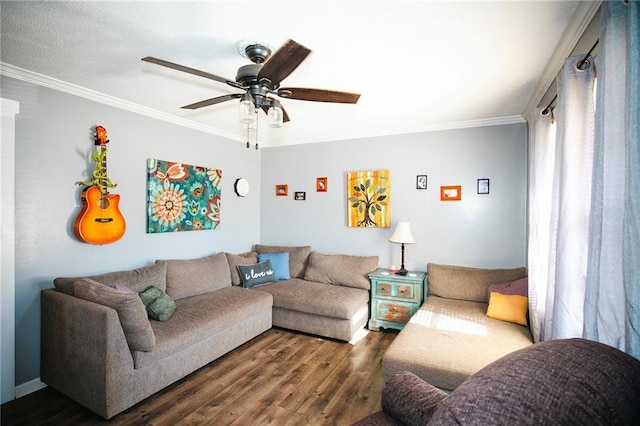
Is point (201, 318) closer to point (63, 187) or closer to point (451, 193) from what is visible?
point (63, 187)

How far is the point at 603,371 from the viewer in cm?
77

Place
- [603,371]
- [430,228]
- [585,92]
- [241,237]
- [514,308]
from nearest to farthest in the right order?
1. [603,371]
2. [585,92]
3. [514,308]
4. [430,228]
5. [241,237]

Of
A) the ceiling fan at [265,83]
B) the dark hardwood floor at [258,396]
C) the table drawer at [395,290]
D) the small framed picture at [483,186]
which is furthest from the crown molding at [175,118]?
the dark hardwood floor at [258,396]

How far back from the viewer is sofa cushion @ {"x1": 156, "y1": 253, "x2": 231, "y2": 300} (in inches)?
124

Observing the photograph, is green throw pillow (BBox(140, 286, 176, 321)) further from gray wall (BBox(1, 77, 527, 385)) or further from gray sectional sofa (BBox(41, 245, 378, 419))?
gray wall (BBox(1, 77, 527, 385))

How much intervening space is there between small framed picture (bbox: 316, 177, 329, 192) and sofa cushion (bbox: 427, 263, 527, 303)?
181cm

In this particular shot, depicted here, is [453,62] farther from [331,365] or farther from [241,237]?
[241,237]

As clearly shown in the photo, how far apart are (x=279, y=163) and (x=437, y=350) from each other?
351 cm

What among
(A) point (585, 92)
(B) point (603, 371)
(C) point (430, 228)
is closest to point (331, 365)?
(C) point (430, 228)

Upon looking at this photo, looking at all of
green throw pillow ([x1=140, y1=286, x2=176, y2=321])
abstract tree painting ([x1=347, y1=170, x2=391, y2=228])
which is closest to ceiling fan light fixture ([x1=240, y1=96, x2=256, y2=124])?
green throw pillow ([x1=140, y1=286, x2=176, y2=321])

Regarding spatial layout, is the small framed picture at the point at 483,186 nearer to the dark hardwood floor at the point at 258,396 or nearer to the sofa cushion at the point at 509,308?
the sofa cushion at the point at 509,308

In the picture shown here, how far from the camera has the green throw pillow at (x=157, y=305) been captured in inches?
101

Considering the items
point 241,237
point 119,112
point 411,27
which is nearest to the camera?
point 411,27

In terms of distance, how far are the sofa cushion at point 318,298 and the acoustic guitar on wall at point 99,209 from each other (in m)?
1.69
